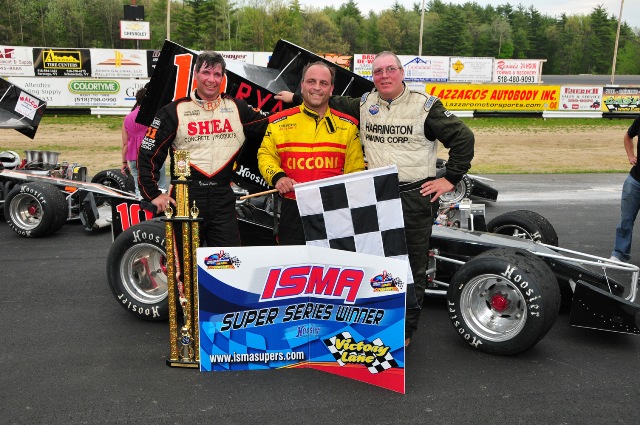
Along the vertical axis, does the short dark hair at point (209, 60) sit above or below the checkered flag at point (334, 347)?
above

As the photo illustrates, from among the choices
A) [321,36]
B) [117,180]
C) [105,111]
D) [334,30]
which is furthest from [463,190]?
[334,30]

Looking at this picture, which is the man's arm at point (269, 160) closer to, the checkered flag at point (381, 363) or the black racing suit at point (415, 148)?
the black racing suit at point (415, 148)

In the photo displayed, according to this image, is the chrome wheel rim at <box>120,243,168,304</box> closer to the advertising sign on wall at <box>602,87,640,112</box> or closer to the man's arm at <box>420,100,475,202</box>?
the man's arm at <box>420,100,475,202</box>

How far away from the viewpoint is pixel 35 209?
7.06 m

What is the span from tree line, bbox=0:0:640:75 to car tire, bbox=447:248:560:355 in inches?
2141

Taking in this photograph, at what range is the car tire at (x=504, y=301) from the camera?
148 inches

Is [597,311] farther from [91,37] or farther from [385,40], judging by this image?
[385,40]

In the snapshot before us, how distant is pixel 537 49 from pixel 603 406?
295ft

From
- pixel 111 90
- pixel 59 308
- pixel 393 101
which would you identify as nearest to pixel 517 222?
pixel 393 101

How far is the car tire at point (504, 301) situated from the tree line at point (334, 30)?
178ft

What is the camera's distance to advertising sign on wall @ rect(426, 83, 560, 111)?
25.7m

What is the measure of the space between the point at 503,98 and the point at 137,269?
23.8 metres

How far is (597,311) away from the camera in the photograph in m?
4.00

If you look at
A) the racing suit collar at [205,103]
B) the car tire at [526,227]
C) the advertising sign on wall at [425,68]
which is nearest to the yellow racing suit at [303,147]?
the racing suit collar at [205,103]
